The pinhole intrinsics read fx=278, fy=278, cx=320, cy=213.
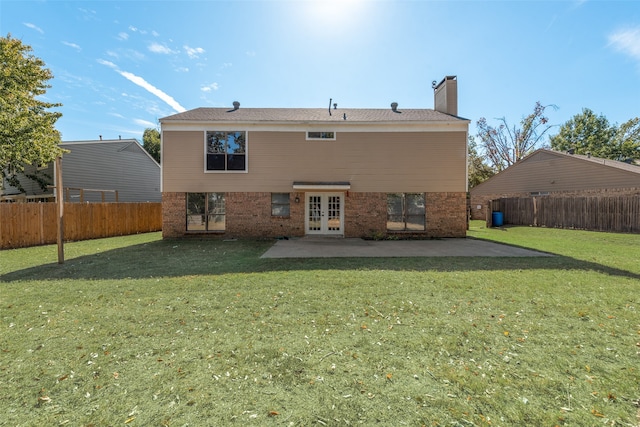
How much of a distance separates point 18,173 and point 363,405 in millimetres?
25691

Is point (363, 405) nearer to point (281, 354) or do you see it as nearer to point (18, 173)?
point (281, 354)

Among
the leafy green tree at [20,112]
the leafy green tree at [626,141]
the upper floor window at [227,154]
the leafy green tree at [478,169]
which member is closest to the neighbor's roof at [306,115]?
the upper floor window at [227,154]

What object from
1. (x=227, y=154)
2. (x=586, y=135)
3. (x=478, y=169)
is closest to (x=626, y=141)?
(x=586, y=135)

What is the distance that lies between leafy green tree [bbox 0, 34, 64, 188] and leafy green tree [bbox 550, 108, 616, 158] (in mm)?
50057

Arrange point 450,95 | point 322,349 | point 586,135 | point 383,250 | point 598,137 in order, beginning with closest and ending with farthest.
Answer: point 322,349 → point 383,250 → point 450,95 → point 598,137 → point 586,135

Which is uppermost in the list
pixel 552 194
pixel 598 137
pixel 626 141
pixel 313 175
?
pixel 598 137

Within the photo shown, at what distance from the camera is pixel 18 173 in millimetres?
18016

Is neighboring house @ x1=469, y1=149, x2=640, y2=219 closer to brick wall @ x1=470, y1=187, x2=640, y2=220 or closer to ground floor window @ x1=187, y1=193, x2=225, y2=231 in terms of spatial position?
brick wall @ x1=470, y1=187, x2=640, y2=220

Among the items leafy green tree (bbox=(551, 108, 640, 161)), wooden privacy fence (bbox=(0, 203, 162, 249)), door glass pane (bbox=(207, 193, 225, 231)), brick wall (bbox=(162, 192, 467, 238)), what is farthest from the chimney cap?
leafy green tree (bbox=(551, 108, 640, 161))

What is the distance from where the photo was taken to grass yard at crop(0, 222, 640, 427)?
222cm

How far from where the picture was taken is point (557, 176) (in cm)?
1966

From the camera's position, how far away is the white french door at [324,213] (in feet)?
42.5

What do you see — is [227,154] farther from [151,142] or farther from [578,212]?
[151,142]

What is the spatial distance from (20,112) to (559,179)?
31.8m
